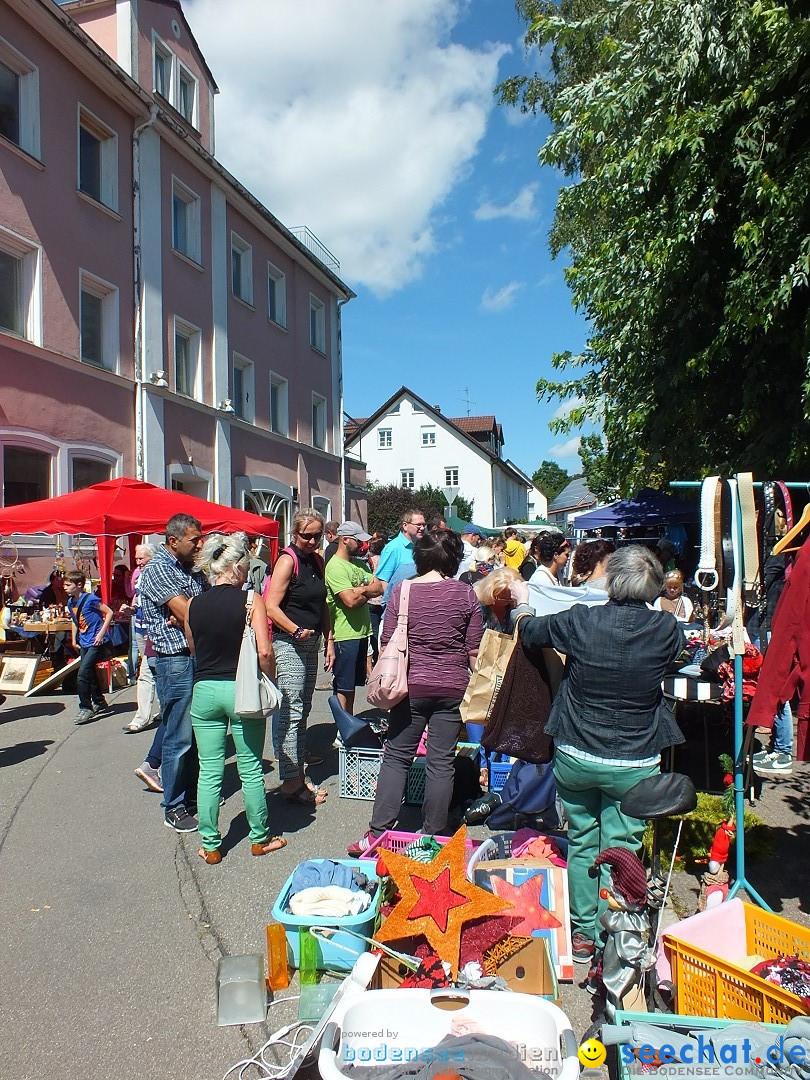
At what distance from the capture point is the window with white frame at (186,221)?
16562 millimetres

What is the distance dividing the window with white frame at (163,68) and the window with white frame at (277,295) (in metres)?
4.84

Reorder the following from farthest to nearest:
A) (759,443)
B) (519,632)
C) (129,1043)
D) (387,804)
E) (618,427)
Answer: (618,427) → (759,443) → (387,804) → (519,632) → (129,1043)

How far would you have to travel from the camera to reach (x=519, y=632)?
12.6 feet

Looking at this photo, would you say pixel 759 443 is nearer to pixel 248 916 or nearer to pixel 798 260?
pixel 798 260

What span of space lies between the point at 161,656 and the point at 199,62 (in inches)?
714

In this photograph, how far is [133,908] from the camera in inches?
159

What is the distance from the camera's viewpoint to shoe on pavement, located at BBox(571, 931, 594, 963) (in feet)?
11.2

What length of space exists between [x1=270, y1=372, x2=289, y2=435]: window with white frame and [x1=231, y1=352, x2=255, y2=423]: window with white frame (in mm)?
1647

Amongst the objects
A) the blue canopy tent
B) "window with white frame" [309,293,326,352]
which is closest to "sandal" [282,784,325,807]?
the blue canopy tent

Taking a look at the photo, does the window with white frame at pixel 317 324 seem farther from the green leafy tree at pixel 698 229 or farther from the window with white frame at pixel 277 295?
the green leafy tree at pixel 698 229

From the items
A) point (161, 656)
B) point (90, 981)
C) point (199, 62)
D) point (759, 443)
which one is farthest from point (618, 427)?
point (199, 62)

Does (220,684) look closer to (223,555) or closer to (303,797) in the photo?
(223,555)

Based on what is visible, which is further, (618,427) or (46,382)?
(46,382)

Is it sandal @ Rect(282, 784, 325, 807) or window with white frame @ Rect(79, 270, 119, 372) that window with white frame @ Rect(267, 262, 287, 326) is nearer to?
window with white frame @ Rect(79, 270, 119, 372)
